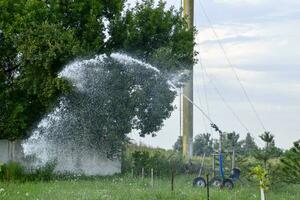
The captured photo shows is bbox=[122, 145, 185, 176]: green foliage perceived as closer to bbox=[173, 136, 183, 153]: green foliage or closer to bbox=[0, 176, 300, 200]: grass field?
bbox=[173, 136, 183, 153]: green foliage

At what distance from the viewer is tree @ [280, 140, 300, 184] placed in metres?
18.4

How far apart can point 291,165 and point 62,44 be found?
986 centimetres

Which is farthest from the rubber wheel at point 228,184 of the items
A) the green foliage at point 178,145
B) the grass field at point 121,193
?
the green foliage at point 178,145

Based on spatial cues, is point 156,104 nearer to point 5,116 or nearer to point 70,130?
point 70,130

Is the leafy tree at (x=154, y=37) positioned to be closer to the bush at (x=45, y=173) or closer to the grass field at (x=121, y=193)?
the bush at (x=45, y=173)

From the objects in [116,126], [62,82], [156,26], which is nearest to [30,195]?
[62,82]

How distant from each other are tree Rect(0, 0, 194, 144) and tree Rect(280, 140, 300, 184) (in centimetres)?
884

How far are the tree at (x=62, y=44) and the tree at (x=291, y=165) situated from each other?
8.84m

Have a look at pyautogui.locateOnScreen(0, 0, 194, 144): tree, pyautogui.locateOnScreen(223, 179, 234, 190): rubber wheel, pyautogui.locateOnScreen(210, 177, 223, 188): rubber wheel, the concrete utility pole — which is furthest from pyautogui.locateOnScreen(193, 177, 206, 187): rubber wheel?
the concrete utility pole

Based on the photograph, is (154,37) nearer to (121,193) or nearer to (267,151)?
(267,151)

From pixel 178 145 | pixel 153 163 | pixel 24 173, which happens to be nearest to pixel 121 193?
pixel 24 173

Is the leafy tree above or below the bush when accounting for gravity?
above

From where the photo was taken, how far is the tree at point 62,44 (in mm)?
25094

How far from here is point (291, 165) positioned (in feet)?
61.4
